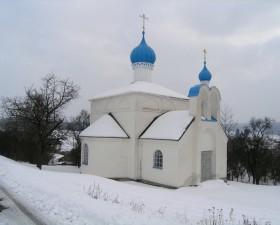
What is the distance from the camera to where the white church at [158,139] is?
1508 centimetres

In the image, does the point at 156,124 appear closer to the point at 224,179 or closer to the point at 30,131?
the point at 224,179

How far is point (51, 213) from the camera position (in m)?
5.70

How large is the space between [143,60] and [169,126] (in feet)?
23.9

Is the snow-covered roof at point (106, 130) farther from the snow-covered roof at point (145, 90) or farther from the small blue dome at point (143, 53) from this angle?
the small blue dome at point (143, 53)

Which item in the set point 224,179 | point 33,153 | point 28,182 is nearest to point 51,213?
point 28,182

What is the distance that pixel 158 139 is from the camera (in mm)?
15625

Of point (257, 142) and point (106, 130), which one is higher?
point (106, 130)

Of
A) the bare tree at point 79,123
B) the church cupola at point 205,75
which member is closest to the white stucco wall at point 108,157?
the church cupola at point 205,75

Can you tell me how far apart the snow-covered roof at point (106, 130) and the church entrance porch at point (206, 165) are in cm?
536

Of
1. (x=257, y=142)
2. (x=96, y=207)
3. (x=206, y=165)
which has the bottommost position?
(x=206, y=165)

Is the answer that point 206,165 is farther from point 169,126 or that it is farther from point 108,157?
point 108,157

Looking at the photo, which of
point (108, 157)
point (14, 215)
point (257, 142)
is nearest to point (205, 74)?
point (108, 157)

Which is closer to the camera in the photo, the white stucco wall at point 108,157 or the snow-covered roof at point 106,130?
the white stucco wall at point 108,157

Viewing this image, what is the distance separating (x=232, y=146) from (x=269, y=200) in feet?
62.6
